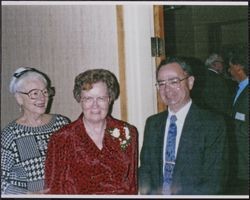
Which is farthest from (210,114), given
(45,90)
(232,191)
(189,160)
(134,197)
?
(45,90)

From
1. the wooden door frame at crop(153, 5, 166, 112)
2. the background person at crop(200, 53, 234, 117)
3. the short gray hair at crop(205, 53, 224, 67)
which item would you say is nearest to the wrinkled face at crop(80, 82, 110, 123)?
the wooden door frame at crop(153, 5, 166, 112)

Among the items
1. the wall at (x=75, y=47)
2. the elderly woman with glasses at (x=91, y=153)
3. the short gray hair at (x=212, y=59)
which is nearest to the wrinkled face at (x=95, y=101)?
the elderly woman with glasses at (x=91, y=153)

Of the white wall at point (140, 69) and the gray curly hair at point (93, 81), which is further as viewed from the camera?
the white wall at point (140, 69)

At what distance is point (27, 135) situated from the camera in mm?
1202

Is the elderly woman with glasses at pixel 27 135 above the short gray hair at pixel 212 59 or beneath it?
beneath

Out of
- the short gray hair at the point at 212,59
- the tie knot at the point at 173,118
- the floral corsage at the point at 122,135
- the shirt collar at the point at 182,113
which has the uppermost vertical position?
the short gray hair at the point at 212,59

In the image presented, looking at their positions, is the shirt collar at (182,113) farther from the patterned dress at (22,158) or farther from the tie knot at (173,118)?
the patterned dress at (22,158)

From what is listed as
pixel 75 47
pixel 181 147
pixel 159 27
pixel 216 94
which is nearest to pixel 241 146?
pixel 181 147

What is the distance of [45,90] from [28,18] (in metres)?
0.29

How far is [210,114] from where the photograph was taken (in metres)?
1.15

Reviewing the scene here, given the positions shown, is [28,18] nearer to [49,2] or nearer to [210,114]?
[49,2]

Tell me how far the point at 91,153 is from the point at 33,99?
285mm

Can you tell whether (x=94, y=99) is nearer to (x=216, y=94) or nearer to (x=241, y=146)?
(x=241, y=146)

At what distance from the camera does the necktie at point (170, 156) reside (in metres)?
1.14
